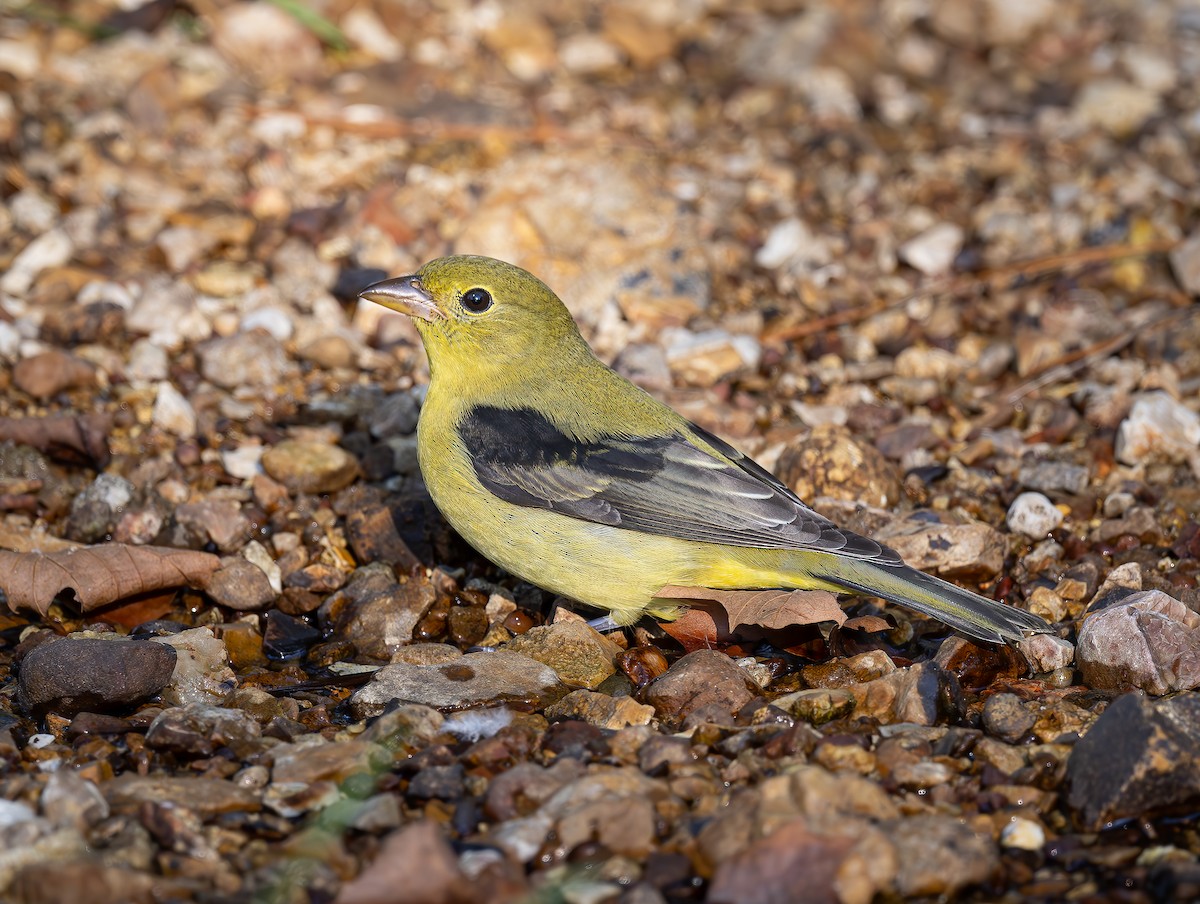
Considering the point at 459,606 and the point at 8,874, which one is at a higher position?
the point at 8,874

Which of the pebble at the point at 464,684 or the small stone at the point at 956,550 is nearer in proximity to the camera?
the pebble at the point at 464,684

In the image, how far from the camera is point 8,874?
10.8 ft

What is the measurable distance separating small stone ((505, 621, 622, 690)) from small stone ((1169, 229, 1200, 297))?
415 centimetres

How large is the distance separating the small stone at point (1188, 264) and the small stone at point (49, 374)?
570 centimetres

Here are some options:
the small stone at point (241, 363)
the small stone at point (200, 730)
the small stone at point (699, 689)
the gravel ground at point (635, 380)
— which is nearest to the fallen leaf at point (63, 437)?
the gravel ground at point (635, 380)

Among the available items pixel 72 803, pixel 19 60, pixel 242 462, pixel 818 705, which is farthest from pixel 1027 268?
pixel 19 60

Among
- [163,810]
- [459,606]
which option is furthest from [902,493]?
[163,810]

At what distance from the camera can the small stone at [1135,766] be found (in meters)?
3.70

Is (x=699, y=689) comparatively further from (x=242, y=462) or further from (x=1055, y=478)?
(x=242, y=462)

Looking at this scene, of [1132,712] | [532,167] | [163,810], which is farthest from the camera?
[532,167]

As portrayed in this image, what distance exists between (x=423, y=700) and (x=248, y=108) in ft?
17.5

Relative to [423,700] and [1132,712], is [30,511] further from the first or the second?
[1132,712]

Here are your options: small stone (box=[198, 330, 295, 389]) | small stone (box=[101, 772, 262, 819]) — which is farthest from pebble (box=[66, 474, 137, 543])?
small stone (box=[101, 772, 262, 819])

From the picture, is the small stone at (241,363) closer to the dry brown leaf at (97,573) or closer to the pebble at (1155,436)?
the dry brown leaf at (97,573)
